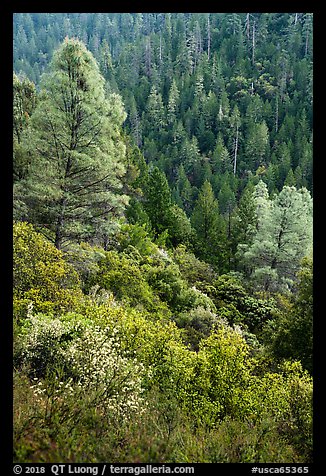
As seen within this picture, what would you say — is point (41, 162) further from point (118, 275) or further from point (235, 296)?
point (235, 296)

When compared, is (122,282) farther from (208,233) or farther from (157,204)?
(208,233)

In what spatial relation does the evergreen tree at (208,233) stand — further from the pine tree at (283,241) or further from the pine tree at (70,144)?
the pine tree at (70,144)

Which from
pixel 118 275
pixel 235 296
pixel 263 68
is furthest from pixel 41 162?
pixel 263 68

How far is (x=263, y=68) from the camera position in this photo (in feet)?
276

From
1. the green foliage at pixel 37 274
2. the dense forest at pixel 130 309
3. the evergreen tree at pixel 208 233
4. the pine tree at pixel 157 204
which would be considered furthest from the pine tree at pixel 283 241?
the green foliage at pixel 37 274

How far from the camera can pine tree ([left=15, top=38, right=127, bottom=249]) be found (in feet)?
45.3

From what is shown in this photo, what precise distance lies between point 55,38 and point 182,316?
119 m

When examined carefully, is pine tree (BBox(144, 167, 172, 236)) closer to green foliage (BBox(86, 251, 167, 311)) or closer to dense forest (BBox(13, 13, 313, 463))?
dense forest (BBox(13, 13, 313, 463))

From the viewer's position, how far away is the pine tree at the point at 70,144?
13.8 m

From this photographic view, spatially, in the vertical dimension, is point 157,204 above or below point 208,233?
above

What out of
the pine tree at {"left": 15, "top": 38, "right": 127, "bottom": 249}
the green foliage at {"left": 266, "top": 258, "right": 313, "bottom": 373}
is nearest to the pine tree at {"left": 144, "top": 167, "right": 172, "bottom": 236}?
the pine tree at {"left": 15, "top": 38, "right": 127, "bottom": 249}

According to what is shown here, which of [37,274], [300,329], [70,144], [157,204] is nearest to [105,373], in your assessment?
[37,274]

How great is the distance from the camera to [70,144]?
47.0 ft

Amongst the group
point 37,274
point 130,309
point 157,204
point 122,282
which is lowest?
point 130,309
